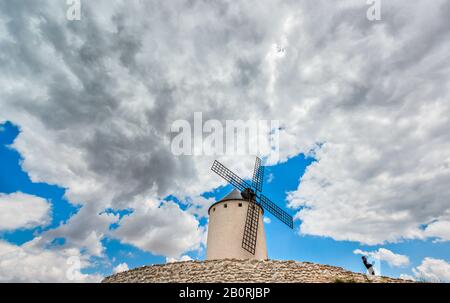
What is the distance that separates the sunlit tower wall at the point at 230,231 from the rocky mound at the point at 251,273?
4.90 metres

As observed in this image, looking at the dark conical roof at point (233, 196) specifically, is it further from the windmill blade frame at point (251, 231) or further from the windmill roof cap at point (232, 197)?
the windmill blade frame at point (251, 231)

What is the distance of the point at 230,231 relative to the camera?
18.1 m

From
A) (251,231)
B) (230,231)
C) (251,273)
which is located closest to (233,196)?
(230,231)

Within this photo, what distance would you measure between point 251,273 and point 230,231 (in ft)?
21.2

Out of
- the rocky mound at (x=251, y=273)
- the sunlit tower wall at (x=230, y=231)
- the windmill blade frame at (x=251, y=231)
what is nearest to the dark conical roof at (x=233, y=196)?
the sunlit tower wall at (x=230, y=231)

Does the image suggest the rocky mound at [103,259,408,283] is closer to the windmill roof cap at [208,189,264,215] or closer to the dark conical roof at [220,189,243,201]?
the windmill roof cap at [208,189,264,215]

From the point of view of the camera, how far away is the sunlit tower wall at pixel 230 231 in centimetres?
Result: 1764

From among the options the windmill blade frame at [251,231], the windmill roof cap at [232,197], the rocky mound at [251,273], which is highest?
the windmill roof cap at [232,197]

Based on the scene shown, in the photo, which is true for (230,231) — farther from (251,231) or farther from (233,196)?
(233,196)

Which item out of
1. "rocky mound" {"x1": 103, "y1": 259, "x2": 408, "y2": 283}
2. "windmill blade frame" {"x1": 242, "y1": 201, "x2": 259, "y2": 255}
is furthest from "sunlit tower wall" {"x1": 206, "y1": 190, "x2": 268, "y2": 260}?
"rocky mound" {"x1": 103, "y1": 259, "x2": 408, "y2": 283}
